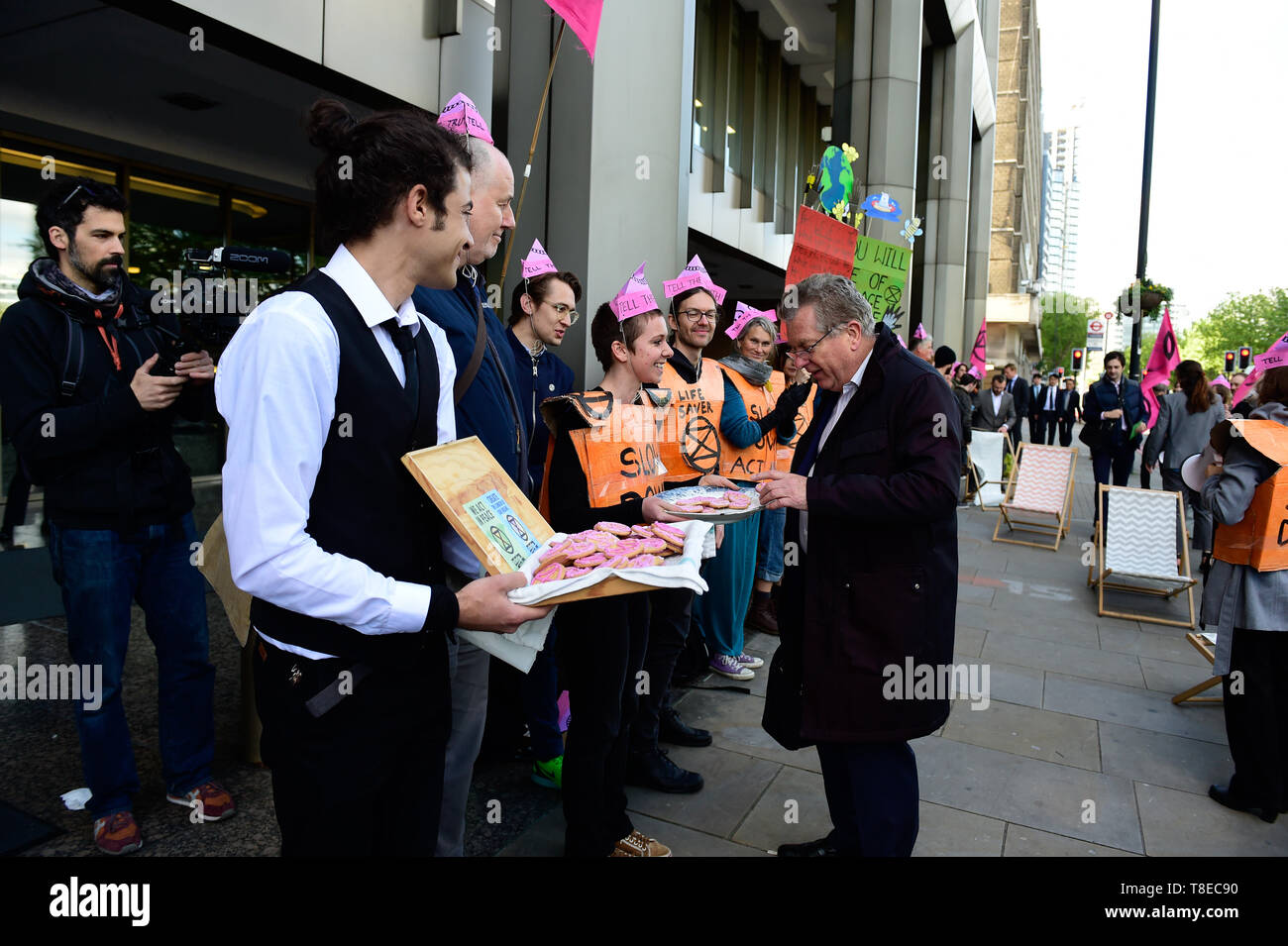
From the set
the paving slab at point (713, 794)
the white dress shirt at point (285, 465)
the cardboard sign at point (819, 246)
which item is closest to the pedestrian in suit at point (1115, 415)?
the cardboard sign at point (819, 246)

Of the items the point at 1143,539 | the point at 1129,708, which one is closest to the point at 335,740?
the point at 1129,708

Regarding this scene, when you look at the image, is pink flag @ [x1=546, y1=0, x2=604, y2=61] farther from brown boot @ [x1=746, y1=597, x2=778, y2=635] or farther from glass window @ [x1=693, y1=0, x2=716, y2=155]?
glass window @ [x1=693, y1=0, x2=716, y2=155]

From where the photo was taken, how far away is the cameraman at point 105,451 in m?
3.00

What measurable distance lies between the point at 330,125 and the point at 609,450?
1.64 meters

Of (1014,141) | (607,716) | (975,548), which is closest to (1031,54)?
(1014,141)

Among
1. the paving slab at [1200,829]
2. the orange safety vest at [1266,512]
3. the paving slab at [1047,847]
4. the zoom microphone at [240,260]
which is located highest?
the zoom microphone at [240,260]

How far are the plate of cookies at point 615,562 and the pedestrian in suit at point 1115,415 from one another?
12.0 m

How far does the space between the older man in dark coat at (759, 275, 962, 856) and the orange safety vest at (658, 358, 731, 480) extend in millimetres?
1182

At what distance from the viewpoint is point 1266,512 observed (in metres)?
3.96

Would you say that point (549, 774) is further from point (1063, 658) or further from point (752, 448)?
point (1063, 658)

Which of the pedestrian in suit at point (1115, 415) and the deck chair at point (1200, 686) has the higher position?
the pedestrian in suit at point (1115, 415)

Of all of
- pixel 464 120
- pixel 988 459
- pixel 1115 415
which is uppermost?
pixel 464 120

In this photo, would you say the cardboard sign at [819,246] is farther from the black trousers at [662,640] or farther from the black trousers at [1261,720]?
the black trousers at [1261,720]

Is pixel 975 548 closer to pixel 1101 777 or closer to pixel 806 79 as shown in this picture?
pixel 1101 777
